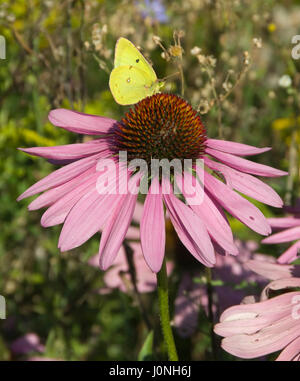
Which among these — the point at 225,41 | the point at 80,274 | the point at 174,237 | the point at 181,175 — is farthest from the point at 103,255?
the point at 225,41

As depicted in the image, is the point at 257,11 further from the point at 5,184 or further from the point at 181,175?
the point at 181,175

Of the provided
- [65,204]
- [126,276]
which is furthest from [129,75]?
[126,276]

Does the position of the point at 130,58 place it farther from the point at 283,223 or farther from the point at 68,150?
the point at 283,223

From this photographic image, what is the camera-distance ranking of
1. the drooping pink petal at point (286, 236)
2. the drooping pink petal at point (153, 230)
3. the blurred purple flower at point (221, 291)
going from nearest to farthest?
the drooping pink petal at point (153, 230)
the drooping pink petal at point (286, 236)
the blurred purple flower at point (221, 291)

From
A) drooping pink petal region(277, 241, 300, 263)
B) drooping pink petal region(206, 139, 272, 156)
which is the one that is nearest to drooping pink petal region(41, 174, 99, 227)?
drooping pink petal region(206, 139, 272, 156)

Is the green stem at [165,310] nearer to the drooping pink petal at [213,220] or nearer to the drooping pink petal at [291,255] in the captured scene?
the drooping pink petal at [213,220]

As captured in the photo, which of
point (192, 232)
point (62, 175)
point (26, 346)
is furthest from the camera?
point (26, 346)

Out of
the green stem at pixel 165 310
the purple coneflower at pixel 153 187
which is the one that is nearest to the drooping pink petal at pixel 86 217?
the purple coneflower at pixel 153 187
